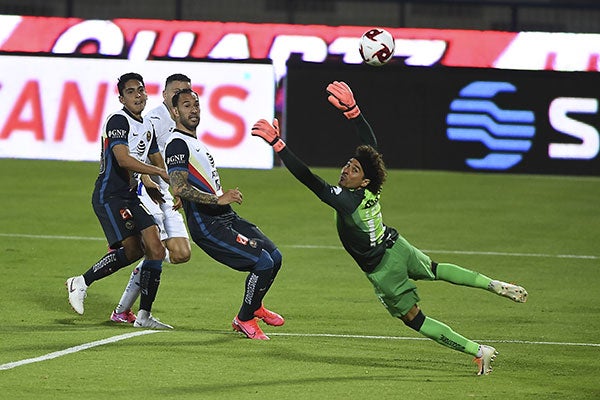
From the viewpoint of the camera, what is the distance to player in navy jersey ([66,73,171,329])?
1216 cm

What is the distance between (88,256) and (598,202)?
9305 mm

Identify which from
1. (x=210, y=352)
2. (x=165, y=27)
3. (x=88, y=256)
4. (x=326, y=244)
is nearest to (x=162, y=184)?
(x=210, y=352)

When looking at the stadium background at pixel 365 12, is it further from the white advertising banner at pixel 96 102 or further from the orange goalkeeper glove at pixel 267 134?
the orange goalkeeper glove at pixel 267 134

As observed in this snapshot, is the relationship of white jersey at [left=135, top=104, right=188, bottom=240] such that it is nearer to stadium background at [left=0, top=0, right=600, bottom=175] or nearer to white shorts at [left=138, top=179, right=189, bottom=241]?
white shorts at [left=138, top=179, right=189, bottom=241]

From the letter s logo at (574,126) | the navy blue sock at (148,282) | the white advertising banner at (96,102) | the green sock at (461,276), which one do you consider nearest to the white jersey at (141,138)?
the navy blue sock at (148,282)

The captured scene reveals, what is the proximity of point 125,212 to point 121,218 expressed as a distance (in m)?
0.06

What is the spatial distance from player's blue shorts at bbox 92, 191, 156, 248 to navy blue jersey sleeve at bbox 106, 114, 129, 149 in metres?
0.51

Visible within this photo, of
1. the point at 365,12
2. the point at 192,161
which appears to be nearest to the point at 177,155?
the point at 192,161

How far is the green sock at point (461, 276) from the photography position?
10602mm

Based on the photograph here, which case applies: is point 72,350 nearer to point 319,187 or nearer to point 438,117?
point 319,187

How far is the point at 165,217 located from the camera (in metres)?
12.9

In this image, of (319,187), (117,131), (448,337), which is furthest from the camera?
(117,131)

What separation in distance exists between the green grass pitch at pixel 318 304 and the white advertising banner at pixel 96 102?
1.57 ft

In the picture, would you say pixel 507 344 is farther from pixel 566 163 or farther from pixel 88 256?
pixel 566 163
